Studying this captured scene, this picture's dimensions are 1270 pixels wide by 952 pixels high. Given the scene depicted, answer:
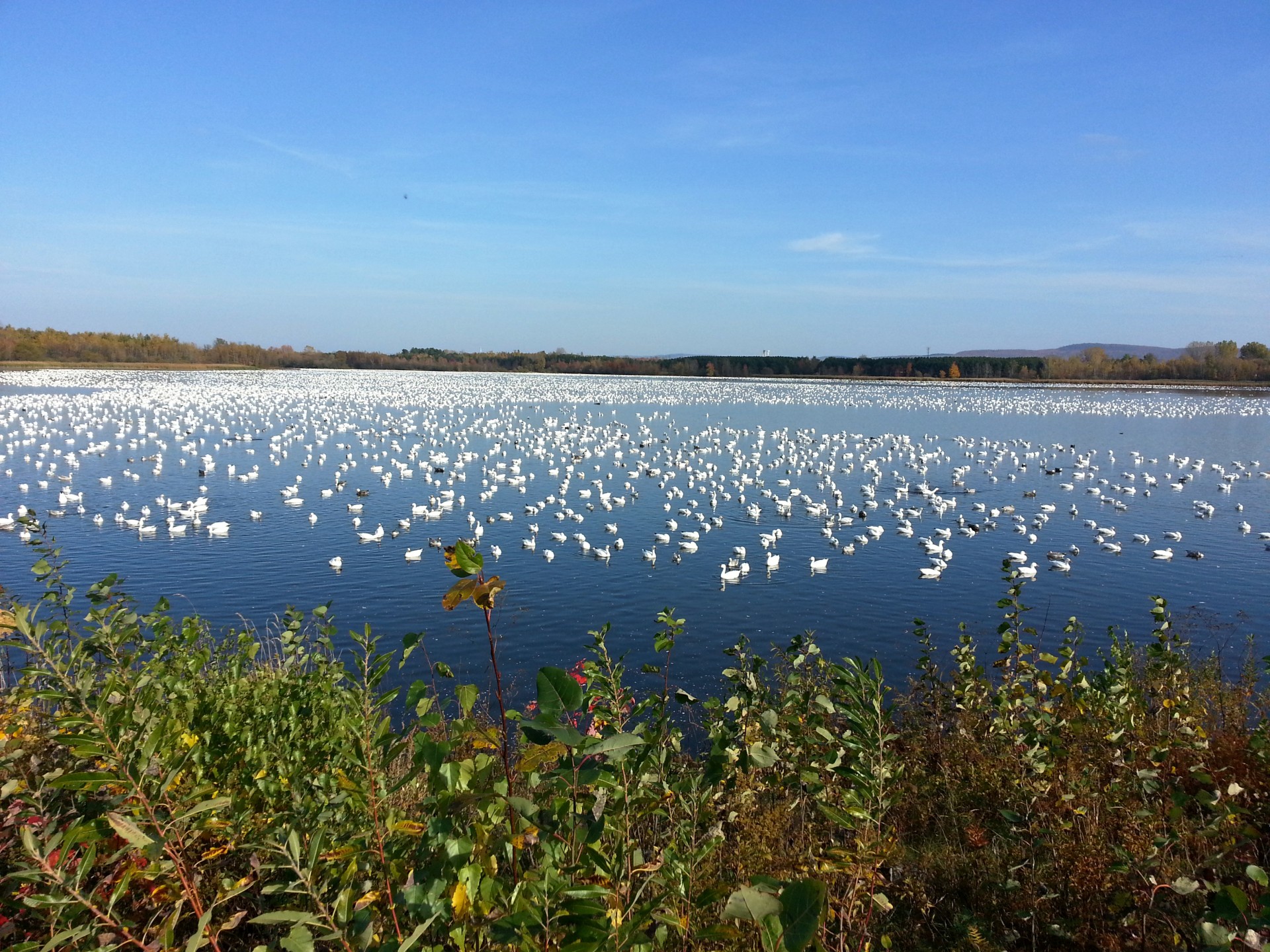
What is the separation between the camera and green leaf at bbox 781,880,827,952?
153 cm

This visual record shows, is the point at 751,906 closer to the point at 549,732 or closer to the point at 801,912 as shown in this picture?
the point at 801,912

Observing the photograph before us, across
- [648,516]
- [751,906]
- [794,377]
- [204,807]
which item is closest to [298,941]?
[204,807]

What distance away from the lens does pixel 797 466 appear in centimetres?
3231

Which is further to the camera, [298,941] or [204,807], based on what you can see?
[204,807]

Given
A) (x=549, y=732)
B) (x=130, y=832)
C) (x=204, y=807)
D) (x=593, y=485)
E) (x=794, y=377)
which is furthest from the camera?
(x=794, y=377)

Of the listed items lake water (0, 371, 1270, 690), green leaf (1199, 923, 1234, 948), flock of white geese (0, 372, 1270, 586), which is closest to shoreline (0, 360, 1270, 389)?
lake water (0, 371, 1270, 690)

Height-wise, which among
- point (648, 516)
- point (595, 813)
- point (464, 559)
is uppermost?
point (464, 559)

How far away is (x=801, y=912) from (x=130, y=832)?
5.53ft

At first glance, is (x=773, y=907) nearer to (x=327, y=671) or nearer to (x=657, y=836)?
(x=657, y=836)

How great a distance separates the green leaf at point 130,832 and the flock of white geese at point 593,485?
5.46 metres

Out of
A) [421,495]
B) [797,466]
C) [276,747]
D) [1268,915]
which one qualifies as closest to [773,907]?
[1268,915]

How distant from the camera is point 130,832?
6.40 feet

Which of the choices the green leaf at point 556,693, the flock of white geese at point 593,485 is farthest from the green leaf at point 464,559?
the flock of white geese at point 593,485

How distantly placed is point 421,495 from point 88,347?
143 metres
